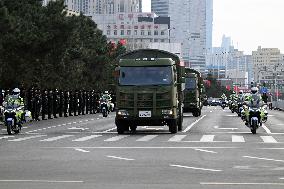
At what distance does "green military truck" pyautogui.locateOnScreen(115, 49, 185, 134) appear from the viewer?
104ft

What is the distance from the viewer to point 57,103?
57.0m

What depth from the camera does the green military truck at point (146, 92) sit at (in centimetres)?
3161

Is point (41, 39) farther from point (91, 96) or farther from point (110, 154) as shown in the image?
point (110, 154)

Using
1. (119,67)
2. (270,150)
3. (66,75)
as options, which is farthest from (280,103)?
(270,150)

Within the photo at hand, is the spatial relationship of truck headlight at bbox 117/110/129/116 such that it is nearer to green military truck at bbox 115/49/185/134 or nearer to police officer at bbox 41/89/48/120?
green military truck at bbox 115/49/185/134

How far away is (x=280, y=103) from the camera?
11069 cm

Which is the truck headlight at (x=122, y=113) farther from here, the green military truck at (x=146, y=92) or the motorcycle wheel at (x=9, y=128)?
the motorcycle wheel at (x=9, y=128)

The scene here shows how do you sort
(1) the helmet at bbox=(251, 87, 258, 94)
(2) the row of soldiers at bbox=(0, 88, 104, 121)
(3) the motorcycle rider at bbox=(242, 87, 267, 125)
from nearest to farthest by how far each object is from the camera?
(3) the motorcycle rider at bbox=(242, 87, 267, 125) < (1) the helmet at bbox=(251, 87, 258, 94) < (2) the row of soldiers at bbox=(0, 88, 104, 121)

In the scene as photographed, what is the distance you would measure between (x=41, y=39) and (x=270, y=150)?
33.6 metres

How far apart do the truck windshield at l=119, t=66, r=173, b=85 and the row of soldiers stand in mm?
9840

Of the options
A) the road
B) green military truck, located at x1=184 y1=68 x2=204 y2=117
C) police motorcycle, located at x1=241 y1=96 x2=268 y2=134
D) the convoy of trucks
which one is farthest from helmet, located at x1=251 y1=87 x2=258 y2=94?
green military truck, located at x1=184 y1=68 x2=204 y2=117

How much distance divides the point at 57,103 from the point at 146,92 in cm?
2610

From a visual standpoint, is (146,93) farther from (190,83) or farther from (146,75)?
(190,83)

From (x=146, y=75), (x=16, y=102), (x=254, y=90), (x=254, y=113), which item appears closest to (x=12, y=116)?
(x=16, y=102)
